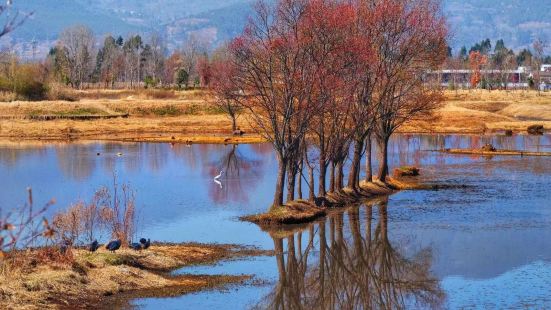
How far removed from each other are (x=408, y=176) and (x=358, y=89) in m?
13.6

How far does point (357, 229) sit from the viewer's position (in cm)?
3934

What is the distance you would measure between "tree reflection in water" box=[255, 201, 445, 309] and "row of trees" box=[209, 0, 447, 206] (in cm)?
521

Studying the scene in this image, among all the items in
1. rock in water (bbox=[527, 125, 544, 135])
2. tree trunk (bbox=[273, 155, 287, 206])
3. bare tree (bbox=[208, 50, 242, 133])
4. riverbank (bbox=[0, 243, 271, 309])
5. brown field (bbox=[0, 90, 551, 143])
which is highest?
bare tree (bbox=[208, 50, 242, 133])

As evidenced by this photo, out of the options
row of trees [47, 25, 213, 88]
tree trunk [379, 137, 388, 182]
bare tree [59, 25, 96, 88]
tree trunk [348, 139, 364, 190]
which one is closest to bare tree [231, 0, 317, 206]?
tree trunk [348, 139, 364, 190]

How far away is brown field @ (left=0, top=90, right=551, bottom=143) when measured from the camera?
96.6 m

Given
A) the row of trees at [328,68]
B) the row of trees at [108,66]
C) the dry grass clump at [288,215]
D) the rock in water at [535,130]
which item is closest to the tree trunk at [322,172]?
Result: the row of trees at [328,68]

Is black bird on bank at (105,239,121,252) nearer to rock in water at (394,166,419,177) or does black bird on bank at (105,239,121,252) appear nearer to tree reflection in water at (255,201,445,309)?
tree reflection in water at (255,201,445,309)

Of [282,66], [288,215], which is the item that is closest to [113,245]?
[288,215]

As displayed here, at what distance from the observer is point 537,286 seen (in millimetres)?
28312

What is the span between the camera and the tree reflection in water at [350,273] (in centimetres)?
2708

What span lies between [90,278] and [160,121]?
81880mm

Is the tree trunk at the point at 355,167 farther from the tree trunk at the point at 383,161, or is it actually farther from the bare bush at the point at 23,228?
the bare bush at the point at 23,228

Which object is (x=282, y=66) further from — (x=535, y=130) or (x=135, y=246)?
(x=535, y=130)

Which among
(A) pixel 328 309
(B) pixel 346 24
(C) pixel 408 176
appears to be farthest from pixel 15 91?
(A) pixel 328 309
